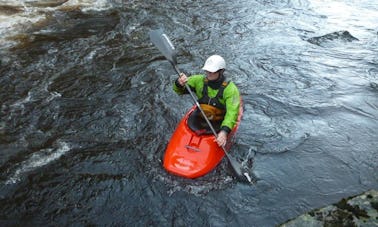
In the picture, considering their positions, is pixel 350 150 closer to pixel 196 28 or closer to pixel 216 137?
pixel 216 137

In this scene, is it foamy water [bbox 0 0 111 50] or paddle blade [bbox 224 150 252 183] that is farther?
foamy water [bbox 0 0 111 50]

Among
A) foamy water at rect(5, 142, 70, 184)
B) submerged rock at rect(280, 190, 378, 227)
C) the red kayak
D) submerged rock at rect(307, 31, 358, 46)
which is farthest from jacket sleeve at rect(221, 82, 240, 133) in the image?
submerged rock at rect(307, 31, 358, 46)

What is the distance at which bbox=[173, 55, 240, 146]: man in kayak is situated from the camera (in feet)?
15.5

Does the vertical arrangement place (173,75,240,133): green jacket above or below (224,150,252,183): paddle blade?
above

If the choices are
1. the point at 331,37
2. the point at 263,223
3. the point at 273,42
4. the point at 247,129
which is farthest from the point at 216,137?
the point at 331,37

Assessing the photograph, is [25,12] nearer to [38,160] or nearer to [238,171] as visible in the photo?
[38,160]

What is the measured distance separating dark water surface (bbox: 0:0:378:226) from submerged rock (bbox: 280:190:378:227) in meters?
1.59

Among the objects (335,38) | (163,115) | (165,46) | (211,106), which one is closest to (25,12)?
(163,115)

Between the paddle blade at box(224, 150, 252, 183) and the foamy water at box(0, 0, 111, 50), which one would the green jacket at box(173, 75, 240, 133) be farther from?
the foamy water at box(0, 0, 111, 50)

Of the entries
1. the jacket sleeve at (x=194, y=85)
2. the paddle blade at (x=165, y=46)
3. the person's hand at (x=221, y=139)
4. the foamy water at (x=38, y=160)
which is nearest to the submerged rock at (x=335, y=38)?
the paddle blade at (x=165, y=46)

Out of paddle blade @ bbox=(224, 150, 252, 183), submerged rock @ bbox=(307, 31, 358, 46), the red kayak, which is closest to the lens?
the red kayak

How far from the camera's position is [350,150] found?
19.3 ft

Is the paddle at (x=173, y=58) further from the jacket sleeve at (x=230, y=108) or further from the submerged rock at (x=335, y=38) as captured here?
the submerged rock at (x=335, y=38)

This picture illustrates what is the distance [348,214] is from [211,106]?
2.46 meters
